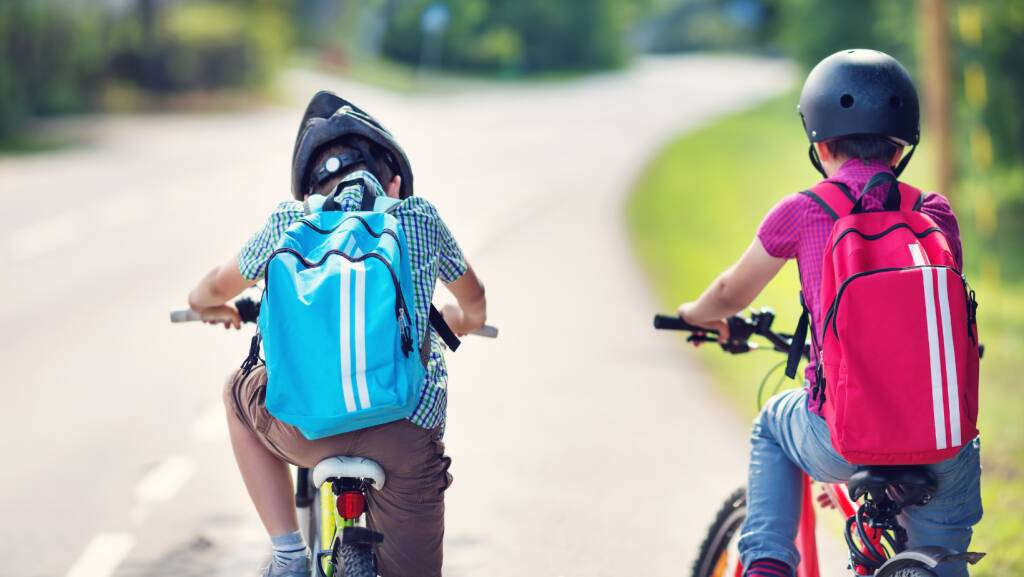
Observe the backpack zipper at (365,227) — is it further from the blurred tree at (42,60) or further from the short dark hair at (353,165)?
the blurred tree at (42,60)

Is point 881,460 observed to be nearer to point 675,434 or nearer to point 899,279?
point 899,279

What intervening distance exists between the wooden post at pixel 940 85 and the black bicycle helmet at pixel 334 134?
10.6 meters

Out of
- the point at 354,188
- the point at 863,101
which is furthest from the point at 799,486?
the point at 354,188

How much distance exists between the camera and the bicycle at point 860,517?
3.13 meters

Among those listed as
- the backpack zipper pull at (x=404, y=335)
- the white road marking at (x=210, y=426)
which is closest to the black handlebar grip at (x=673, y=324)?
the backpack zipper pull at (x=404, y=335)

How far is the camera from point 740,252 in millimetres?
15852

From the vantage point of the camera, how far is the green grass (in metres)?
6.72

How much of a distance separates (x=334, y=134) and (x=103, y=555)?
2669 millimetres

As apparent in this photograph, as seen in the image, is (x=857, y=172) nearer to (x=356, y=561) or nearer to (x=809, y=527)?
(x=809, y=527)

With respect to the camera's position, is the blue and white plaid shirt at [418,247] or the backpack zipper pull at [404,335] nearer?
the backpack zipper pull at [404,335]

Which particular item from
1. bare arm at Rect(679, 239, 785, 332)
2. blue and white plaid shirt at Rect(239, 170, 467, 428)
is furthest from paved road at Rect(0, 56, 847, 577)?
blue and white plaid shirt at Rect(239, 170, 467, 428)

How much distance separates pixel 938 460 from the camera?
121 inches

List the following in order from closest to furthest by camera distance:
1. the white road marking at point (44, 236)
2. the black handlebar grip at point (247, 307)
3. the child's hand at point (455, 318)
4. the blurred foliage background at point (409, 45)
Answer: the child's hand at point (455, 318) → the black handlebar grip at point (247, 307) → the white road marking at point (44, 236) → the blurred foliage background at point (409, 45)

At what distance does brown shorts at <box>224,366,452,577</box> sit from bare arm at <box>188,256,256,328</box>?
0.39 m
